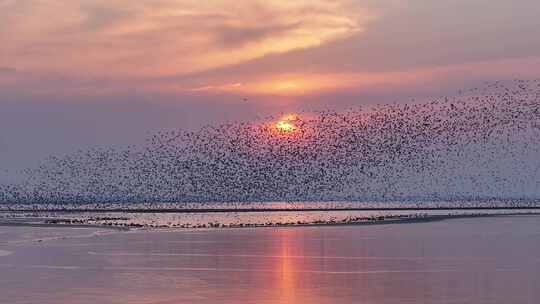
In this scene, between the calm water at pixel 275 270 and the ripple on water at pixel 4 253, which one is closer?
the calm water at pixel 275 270

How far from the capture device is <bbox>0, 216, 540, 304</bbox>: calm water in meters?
26.5

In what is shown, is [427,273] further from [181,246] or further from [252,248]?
[181,246]

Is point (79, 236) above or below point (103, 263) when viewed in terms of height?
above

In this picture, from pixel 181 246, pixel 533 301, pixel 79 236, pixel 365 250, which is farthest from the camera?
pixel 79 236

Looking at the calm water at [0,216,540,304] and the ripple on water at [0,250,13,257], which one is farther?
the ripple on water at [0,250,13,257]

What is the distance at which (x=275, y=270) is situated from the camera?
112ft

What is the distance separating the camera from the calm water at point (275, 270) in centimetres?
2646

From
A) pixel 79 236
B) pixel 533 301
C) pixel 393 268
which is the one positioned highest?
pixel 79 236

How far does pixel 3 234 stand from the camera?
62.6m

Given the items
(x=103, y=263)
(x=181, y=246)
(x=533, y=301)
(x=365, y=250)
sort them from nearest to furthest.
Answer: (x=533, y=301)
(x=103, y=263)
(x=365, y=250)
(x=181, y=246)

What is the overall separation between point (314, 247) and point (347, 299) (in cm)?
2082

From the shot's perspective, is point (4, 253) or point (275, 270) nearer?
point (275, 270)

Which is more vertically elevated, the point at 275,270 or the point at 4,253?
the point at 4,253

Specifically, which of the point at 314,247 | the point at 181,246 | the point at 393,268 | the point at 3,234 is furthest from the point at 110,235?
the point at 393,268
